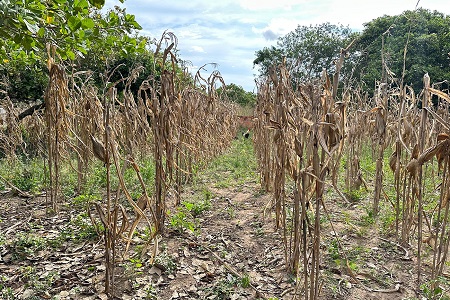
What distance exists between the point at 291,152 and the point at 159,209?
3.74ft

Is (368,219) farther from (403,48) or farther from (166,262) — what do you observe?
(403,48)

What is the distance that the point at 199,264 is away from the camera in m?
2.41

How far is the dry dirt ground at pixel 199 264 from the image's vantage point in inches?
80.2

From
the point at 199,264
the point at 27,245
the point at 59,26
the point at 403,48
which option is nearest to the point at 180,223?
the point at 199,264

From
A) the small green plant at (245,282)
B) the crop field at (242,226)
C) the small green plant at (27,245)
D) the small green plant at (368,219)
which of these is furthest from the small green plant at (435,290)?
the small green plant at (27,245)

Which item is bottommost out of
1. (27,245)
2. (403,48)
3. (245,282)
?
(245,282)

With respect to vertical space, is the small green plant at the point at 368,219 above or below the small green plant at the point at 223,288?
above

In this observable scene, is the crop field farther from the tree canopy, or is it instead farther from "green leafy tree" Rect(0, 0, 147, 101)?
the tree canopy

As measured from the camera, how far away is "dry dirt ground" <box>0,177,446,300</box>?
2.04 metres

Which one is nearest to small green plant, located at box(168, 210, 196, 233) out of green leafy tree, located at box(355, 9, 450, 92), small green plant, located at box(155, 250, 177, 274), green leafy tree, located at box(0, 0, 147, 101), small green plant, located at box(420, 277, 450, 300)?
small green plant, located at box(155, 250, 177, 274)

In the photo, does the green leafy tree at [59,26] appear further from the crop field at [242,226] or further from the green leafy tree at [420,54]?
the green leafy tree at [420,54]

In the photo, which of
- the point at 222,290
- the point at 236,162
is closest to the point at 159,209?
the point at 222,290

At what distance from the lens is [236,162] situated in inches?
265

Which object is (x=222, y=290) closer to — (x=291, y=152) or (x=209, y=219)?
(x=291, y=152)
